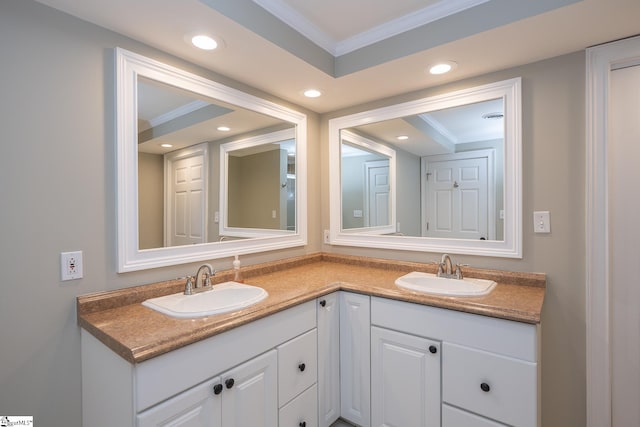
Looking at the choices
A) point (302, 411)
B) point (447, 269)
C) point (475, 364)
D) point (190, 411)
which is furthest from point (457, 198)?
point (190, 411)

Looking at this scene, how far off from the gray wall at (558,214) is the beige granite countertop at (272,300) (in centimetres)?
13

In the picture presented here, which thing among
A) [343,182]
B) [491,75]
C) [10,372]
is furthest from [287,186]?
[10,372]

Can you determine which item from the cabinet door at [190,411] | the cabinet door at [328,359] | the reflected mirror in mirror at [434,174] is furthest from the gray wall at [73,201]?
the cabinet door at [328,359]

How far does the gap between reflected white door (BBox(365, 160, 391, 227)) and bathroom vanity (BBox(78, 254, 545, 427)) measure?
1.65ft

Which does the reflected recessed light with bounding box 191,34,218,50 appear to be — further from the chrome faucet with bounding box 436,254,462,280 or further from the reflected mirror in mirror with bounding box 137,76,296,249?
the chrome faucet with bounding box 436,254,462,280

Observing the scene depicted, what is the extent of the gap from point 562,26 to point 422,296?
1.35m

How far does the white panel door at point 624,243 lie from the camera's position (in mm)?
1436

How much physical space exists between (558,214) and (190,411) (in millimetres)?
1910

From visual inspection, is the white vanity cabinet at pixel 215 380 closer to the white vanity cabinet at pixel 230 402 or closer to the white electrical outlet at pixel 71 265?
the white vanity cabinet at pixel 230 402

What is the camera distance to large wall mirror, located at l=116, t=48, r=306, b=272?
1392 millimetres

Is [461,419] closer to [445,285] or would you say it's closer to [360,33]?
[445,285]

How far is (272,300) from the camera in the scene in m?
1.42

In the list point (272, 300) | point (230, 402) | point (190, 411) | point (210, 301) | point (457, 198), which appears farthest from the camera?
point (457, 198)

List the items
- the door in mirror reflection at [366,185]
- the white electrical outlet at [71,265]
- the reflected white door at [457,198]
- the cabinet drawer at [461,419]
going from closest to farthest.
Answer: the white electrical outlet at [71,265]
the cabinet drawer at [461,419]
the reflected white door at [457,198]
the door in mirror reflection at [366,185]
